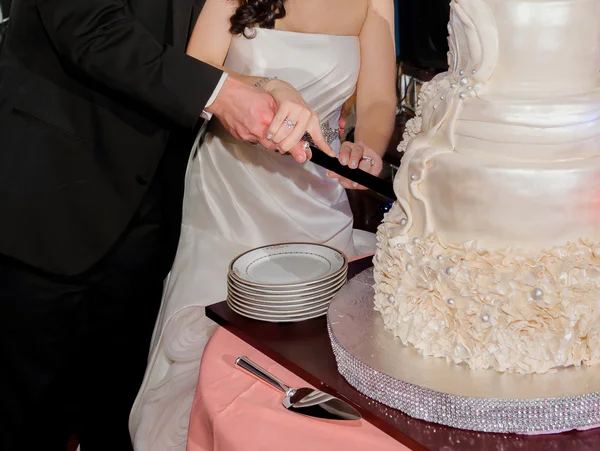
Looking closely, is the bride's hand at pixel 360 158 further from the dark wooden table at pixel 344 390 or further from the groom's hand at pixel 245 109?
the dark wooden table at pixel 344 390

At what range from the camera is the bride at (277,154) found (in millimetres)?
2301

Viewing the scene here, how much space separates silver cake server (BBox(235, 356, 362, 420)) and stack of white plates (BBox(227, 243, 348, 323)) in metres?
0.21

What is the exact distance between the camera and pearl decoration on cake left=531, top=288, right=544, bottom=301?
3.96ft

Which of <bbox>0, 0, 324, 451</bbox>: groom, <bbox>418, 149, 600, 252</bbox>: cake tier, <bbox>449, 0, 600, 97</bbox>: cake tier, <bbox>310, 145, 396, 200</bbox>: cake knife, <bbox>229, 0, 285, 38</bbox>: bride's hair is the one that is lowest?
<bbox>0, 0, 324, 451</bbox>: groom

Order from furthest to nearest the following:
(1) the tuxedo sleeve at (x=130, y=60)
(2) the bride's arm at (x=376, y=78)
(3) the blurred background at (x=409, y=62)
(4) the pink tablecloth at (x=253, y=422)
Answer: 1. (3) the blurred background at (x=409, y=62)
2. (2) the bride's arm at (x=376, y=78)
3. (1) the tuxedo sleeve at (x=130, y=60)
4. (4) the pink tablecloth at (x=253, y=422)

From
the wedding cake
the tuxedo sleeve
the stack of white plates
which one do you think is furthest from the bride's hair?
the wedding cake

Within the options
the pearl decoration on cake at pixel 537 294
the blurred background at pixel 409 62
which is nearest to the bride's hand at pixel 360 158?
the pearl decoration on cake at pixel 537 294

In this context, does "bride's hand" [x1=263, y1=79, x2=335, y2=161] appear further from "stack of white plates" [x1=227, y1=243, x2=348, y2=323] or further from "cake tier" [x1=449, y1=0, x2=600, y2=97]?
"cake tier" [x1=449, y1=0, x2=600, y2=97]

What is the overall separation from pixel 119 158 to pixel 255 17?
0.65 metres

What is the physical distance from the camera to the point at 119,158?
2.43 meters

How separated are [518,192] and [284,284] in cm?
61

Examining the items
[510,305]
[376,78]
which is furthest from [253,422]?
[376,78]

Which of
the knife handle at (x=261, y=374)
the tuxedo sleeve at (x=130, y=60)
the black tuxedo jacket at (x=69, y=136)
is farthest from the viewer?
the black tuxedo jacket at (x=69, y=136)

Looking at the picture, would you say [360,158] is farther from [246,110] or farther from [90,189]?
[90,189]
